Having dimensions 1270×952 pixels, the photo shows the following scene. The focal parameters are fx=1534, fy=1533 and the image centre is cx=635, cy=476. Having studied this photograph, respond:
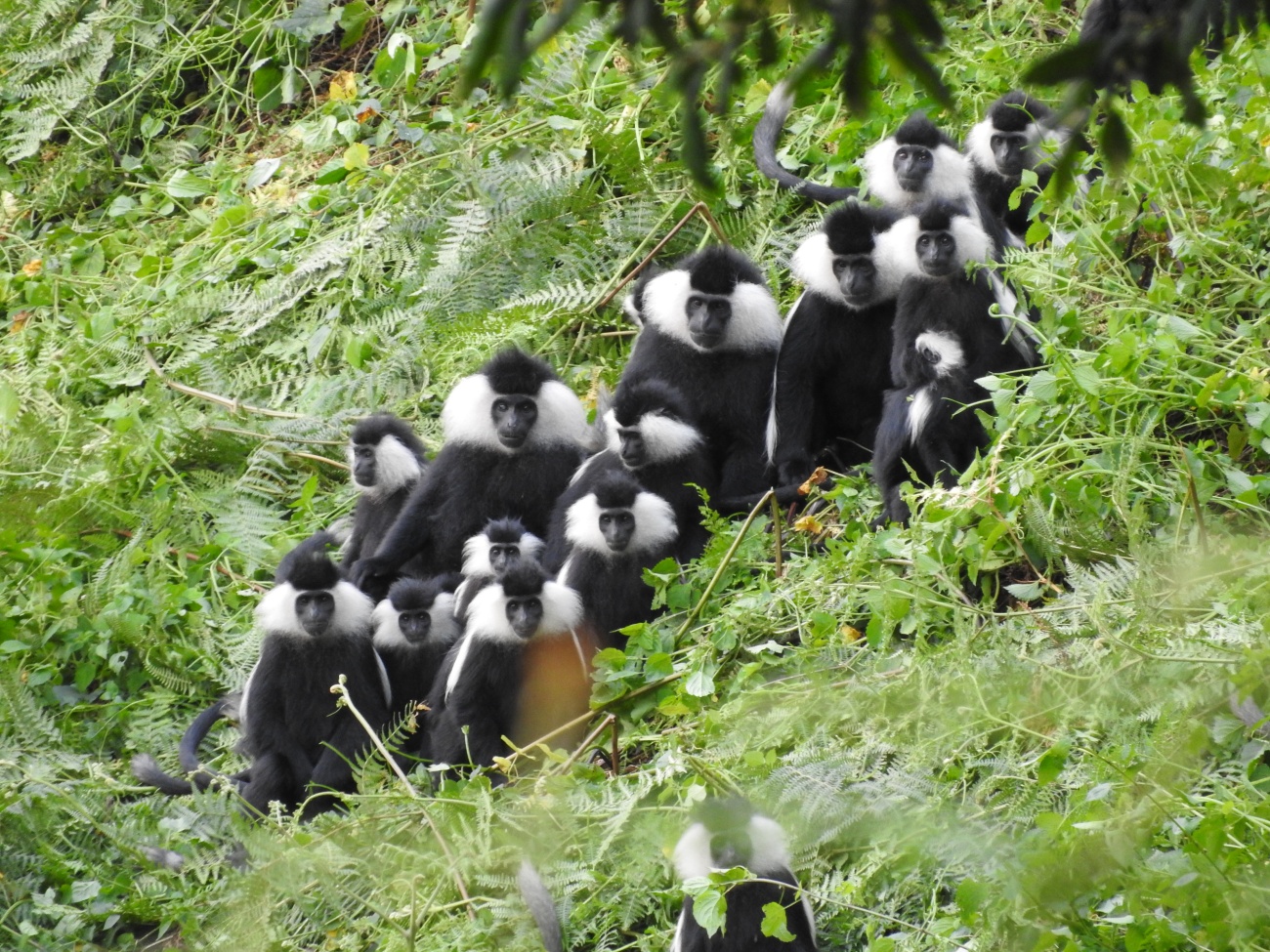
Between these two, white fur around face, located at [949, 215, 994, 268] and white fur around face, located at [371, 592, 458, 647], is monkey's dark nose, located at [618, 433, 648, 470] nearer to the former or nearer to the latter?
white fur around face, located at [371, 592, 458, 647]

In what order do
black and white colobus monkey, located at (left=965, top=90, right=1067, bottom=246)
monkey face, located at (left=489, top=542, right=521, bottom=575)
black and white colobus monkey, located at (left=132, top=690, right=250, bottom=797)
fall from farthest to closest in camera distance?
1. black and white colobus monkey, located at (left=965, top=90, right=1067, bottom=246)
2. monkey face, located at (left=489, top=542, right=521, bottom=575)
3. black and white colobus monkey, located at (left=132, top=690, right=250, bottom=797)

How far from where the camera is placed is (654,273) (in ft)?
25.3

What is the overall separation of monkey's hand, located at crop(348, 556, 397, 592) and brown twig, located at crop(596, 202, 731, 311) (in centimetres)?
193

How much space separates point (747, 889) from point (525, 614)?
5.50 feet

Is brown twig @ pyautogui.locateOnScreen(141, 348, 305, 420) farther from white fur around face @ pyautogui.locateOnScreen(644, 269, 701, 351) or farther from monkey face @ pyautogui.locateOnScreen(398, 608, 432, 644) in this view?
white fur around face @ pyautogui.locateOnScreen(644, 269, 701, 351)

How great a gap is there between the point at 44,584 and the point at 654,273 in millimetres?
3244

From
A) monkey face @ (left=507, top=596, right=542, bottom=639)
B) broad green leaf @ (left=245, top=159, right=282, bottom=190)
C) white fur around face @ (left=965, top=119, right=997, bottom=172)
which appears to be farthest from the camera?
broad green leaf @ (left=245, top=159, right=282, bottom=190)

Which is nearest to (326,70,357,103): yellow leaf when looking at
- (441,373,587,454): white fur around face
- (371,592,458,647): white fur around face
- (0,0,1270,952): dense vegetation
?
(0,0,1270,952): dense vegetation

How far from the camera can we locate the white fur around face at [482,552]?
243 inches

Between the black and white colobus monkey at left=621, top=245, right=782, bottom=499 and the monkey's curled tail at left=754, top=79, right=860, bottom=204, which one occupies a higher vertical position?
the monkey's curled tail at left=754, top=79, right=860, bottom=204

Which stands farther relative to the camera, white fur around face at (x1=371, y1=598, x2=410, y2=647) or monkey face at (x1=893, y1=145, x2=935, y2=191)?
monkey face at (x1=893, y1=145, x2=935, y2=191)

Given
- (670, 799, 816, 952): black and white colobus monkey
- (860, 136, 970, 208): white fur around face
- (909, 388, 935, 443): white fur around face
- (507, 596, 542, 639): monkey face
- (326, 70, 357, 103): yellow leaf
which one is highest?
(326, 70, 357, 103): yellow leaf

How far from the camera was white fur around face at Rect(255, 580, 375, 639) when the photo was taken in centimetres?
606

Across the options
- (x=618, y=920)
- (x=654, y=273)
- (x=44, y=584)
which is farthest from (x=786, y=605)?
(x=44, y=584)
